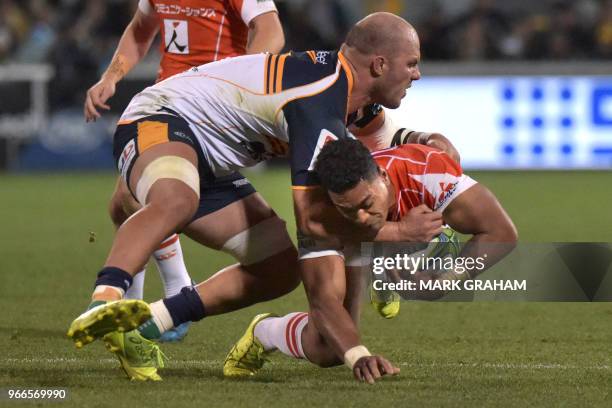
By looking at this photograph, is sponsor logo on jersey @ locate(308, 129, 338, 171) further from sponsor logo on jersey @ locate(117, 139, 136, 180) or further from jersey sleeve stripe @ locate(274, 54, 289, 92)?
sponsor logo on jersey @ locate(117, 139, 136, 180)

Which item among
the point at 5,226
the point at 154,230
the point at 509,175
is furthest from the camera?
the point at 509,175

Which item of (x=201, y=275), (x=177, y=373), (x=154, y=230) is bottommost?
(x=201, y=275)

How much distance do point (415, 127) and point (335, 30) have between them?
298cm

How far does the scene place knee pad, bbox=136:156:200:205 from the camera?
5.35m

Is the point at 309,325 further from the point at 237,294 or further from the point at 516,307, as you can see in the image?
the point at 516,307

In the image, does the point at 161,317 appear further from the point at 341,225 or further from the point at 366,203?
the point at 366,203

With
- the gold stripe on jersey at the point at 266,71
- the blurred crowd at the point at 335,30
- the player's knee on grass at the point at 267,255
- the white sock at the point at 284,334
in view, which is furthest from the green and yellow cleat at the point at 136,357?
the blurred crowd at the point at 335,30

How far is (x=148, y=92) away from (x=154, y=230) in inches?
35.9

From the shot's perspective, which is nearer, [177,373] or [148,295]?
[177,373]

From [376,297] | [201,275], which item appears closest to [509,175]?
[201,275]

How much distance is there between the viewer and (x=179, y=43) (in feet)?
24.0

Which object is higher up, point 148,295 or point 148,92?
point 148,92

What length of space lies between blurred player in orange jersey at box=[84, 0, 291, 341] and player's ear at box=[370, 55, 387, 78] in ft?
4.14

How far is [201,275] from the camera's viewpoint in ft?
29.7
